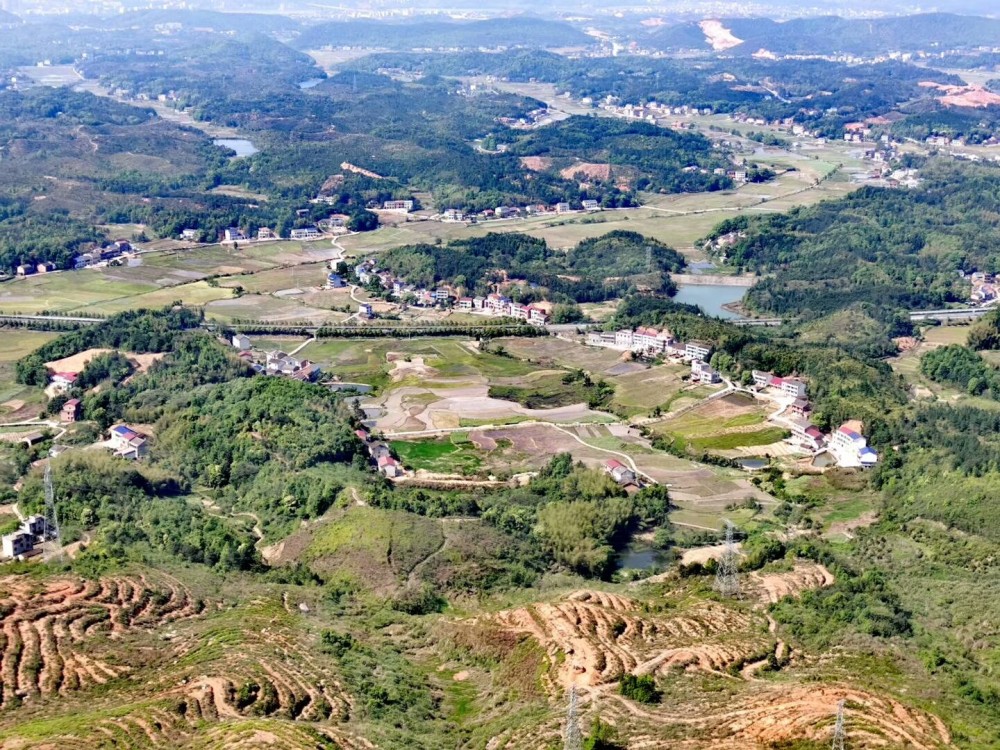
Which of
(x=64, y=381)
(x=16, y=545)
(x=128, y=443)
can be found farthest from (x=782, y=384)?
(x=16, y=545)

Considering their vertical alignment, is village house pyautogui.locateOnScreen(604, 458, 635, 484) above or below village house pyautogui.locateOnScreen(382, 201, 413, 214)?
below

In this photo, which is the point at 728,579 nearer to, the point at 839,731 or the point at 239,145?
the point at 839,731

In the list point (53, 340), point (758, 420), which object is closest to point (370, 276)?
point (53, 340)

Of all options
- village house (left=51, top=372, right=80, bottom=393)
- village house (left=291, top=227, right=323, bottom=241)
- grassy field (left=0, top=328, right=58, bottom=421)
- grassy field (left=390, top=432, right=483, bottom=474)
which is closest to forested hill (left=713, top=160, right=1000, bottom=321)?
grassy field (left=390, top=432, right=483, bottom=474)

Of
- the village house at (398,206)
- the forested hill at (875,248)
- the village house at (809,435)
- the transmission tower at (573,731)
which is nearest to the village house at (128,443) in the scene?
the village house at (809,435)

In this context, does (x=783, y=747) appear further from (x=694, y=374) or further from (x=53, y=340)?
(x=53, y=340)

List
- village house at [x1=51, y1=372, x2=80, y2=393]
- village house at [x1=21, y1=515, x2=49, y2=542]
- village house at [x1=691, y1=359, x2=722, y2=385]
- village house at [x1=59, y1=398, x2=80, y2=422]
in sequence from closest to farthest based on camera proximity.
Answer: village house at [x1=21, y1=515, x2=49, y2=542] < village house at [x1=59, y1=398, x2=80, y2=422] < village house at [x1=51, y1=372, x2=80, y2=393] < village house at [x1=691, y1=359, x2=722, y2=385]

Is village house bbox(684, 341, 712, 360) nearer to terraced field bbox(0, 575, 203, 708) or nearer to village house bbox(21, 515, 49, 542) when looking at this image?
village house bbox(21, 515, 49, 542)
